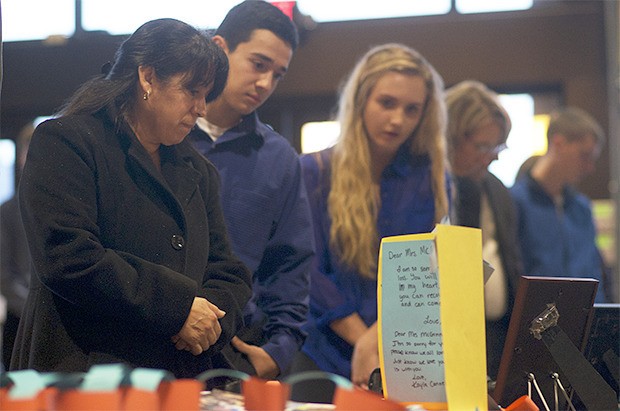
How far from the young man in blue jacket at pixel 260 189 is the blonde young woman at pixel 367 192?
261 millimetres

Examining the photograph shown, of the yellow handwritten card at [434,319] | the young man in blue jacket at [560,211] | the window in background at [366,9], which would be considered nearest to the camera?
the yellow handwritten card at [434,319]

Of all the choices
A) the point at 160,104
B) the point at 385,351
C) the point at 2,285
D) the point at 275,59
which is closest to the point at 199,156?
the point at 160,104

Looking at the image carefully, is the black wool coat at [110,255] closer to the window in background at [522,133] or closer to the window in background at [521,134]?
the window in background at [521,134]

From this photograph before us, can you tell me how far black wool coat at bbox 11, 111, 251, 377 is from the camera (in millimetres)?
1403

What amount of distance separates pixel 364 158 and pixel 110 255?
1007mm

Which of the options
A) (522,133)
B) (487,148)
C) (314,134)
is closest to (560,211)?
(487,148)

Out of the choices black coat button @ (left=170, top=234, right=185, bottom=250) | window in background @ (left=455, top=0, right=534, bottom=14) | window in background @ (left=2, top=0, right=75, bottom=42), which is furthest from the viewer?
window in background @ (left=455, top=0, right=534, bottom=14)

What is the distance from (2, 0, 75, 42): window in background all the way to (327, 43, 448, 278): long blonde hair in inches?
28.4

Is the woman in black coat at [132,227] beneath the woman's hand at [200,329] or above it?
above

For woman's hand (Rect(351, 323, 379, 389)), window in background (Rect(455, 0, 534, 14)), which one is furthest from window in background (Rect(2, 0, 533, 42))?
window in background (Rect(455, 0, 534, 14))

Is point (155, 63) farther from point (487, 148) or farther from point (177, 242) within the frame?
point (487, 148)

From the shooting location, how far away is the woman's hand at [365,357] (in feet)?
7.12

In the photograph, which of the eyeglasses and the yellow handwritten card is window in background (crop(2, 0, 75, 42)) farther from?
the eyeglasses

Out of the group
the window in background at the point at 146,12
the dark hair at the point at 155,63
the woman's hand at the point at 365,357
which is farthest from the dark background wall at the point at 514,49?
the dark hair at the point at 155,63
